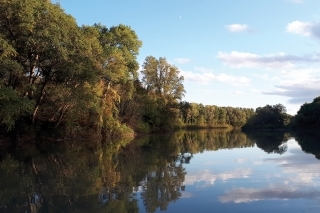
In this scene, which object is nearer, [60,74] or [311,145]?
[311,145]

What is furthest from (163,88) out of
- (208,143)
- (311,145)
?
(311,145)

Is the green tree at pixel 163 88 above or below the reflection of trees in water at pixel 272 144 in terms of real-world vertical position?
above

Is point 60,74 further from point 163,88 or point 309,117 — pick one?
point 309,117

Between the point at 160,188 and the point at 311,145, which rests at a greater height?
the point at 311,145

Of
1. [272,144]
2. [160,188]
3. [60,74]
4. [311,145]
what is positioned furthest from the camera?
[272,144]

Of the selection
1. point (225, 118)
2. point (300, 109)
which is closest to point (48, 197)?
point (300, 109)

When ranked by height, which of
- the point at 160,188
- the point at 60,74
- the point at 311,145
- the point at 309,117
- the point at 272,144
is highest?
the point at 60,74

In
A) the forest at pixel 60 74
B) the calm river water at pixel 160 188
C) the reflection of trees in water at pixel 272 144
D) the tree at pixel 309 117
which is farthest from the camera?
the tree at pixel 309 117

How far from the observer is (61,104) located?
101ft

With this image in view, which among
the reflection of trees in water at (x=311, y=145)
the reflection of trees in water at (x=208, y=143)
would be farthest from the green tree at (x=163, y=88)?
the reflection of trees in water at (x=311, y=145)

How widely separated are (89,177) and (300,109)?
92124 mm

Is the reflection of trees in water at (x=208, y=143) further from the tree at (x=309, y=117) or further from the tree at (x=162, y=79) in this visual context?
the tree at (x=309, y=117)

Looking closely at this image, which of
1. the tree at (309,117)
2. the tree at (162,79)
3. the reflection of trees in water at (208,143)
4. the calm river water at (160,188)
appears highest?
the tree at (162,79)

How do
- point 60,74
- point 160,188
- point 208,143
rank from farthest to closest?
1. point 208,143
2. point 60,74
3. point 160,188
